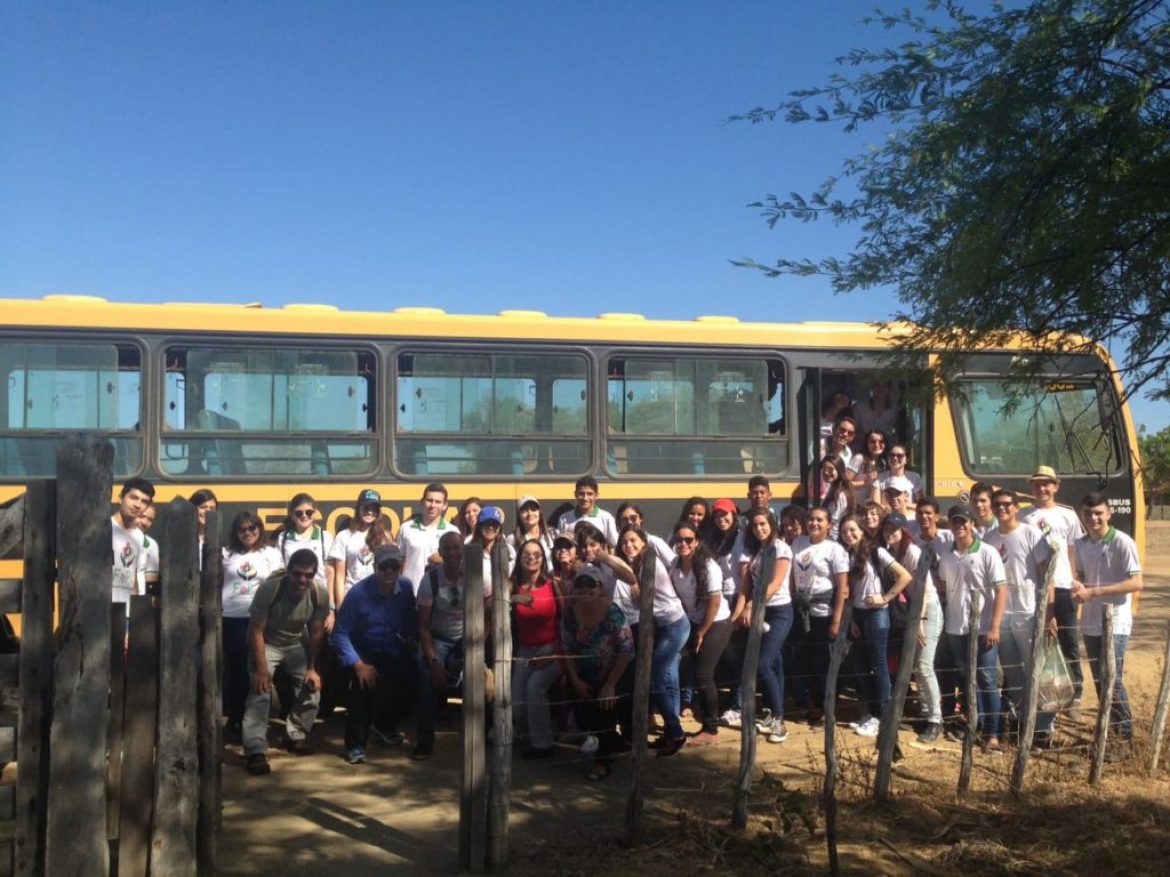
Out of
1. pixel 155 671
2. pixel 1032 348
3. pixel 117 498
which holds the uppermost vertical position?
pixel 1032 348

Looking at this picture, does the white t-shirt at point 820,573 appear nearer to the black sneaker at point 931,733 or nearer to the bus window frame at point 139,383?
the black sneaker at point 931,733

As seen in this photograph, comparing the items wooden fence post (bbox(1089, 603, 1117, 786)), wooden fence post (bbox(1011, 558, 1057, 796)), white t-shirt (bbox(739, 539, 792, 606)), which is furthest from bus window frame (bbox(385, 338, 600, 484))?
wooden fence post (bbox(1089, 603, 1117, 786))

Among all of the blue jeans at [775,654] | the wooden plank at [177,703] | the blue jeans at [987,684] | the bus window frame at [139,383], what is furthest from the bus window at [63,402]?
the blue jeans at [987,684]

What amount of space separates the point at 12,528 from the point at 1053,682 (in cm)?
664

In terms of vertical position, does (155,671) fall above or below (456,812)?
above

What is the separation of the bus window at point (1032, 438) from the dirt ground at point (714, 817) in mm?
3559

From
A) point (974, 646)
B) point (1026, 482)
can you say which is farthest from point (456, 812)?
point (1026, 482)

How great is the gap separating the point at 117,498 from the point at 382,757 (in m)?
3.30

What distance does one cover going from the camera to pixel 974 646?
21.9 feet

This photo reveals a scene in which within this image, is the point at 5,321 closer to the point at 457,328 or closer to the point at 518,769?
the point at 457,328

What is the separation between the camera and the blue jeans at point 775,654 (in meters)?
8.12

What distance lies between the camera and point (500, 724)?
5.49 metres

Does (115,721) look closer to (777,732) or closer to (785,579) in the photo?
(777,732)

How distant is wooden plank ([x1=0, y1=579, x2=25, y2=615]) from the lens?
13.8 ft
